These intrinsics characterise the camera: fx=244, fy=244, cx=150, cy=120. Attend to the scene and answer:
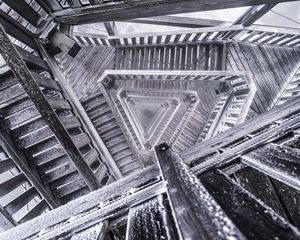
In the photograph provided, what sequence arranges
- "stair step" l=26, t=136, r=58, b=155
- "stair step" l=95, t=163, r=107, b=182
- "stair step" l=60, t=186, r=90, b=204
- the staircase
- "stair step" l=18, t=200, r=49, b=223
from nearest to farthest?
"stair step" l=26, t=136, r=58, b=155 → "stair step" l=18, t=200, r=49, b=223 → "stair step" l=60, t=186, r=90, b=204 → "stair step" l=95, t=163, r=107, b=182 → the staircase

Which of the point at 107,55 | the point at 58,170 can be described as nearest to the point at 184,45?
the point at 107,55

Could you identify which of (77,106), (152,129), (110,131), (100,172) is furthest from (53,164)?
(152,129)

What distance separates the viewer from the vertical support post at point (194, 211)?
3.09ft

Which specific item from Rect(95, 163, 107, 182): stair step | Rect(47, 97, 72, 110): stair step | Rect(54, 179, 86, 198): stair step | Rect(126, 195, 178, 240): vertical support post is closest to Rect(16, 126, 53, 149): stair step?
Rect(47, 97, 72, 110): stair step

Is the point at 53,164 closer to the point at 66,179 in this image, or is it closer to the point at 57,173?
the point at 57,173

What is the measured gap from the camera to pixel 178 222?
1.08 metres

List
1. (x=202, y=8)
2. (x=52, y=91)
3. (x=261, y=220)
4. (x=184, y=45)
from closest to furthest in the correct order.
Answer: (x=261, y=220), (x=202, y=8), (x=52, y=91), (x=184, y=45)

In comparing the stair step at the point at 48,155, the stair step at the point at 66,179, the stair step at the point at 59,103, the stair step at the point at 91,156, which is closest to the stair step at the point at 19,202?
the stair step at the point at 66,179

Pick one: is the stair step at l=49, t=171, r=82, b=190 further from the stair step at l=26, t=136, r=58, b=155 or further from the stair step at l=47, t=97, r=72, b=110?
the stair step at l=47, t=97, r=72, b=110

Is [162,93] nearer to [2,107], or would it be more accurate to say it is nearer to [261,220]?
[2,107]

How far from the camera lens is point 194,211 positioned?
111cm

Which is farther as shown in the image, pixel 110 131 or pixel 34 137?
pixel 110 131

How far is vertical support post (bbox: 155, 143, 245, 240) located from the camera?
3.09 feet

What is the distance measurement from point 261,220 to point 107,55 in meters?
8.84
